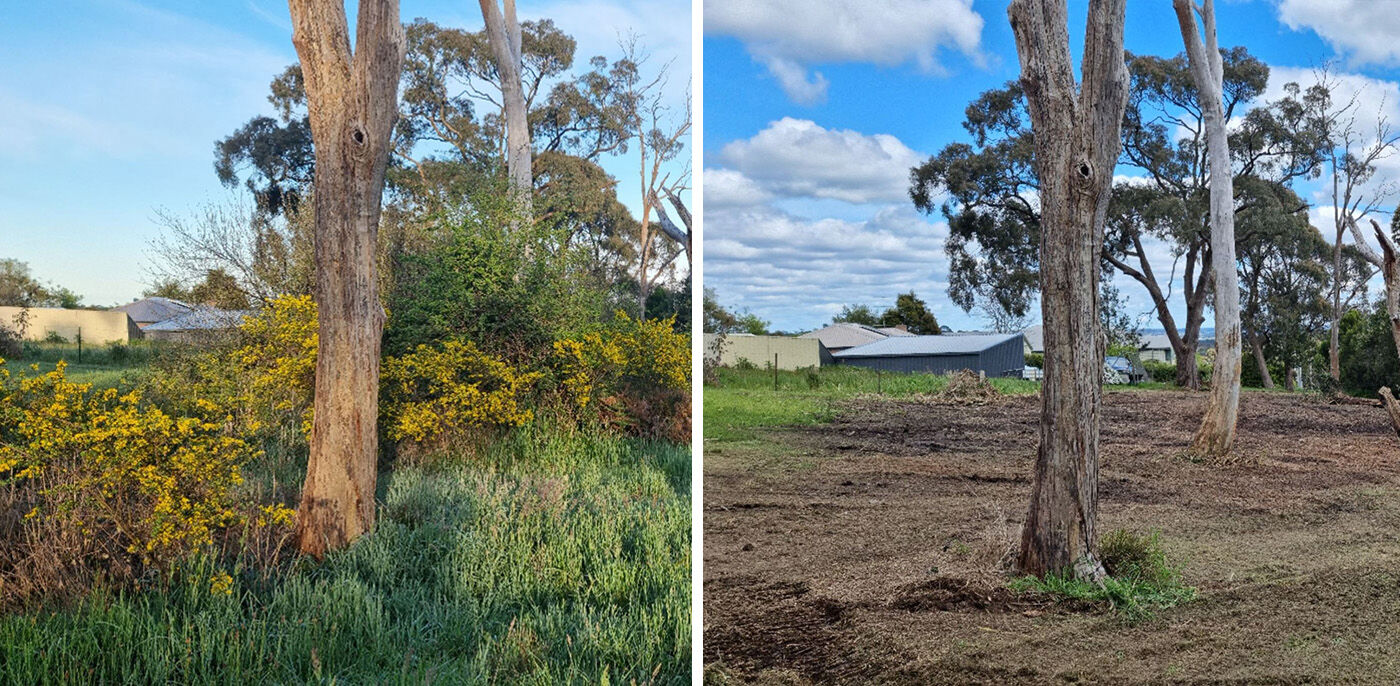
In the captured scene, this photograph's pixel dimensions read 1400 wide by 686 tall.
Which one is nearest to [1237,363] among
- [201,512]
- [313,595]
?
[313,595]

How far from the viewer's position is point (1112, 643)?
288 cm

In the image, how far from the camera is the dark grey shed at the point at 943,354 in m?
6.48

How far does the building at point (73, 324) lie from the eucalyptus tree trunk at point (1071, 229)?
6619 millimetres

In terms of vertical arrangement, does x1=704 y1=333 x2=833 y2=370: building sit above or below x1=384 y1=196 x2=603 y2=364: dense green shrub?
below

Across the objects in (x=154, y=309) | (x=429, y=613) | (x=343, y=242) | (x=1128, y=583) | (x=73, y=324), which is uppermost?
(x=343, y=242)

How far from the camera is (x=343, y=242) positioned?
400 centimetres

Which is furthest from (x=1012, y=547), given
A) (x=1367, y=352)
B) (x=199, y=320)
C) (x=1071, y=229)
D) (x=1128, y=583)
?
(x=199, y=320)

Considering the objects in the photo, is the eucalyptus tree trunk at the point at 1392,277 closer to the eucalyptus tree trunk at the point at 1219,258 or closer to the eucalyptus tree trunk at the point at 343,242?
the eucalyptus tree trunk at the point at 1219,258

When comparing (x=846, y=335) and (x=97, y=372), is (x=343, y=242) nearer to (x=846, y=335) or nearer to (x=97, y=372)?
(x=846, y=335)

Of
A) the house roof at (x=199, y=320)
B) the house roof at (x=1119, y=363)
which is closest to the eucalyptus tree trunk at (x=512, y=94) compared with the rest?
the house roof at (x=199, y=320)

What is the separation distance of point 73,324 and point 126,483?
3.96 m

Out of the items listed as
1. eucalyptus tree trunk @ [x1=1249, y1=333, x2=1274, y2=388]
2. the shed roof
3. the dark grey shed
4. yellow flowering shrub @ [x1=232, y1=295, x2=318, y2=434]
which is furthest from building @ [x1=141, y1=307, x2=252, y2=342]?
eucalyptus tree trunk @ [x1=1249, y1=333, x2=1274, y2=388]

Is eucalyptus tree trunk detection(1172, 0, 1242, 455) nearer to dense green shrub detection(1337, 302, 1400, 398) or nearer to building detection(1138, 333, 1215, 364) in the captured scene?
dense green shrub detection(1337, 302, 1400, 398)

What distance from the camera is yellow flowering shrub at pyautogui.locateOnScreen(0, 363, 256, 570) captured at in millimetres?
3498
